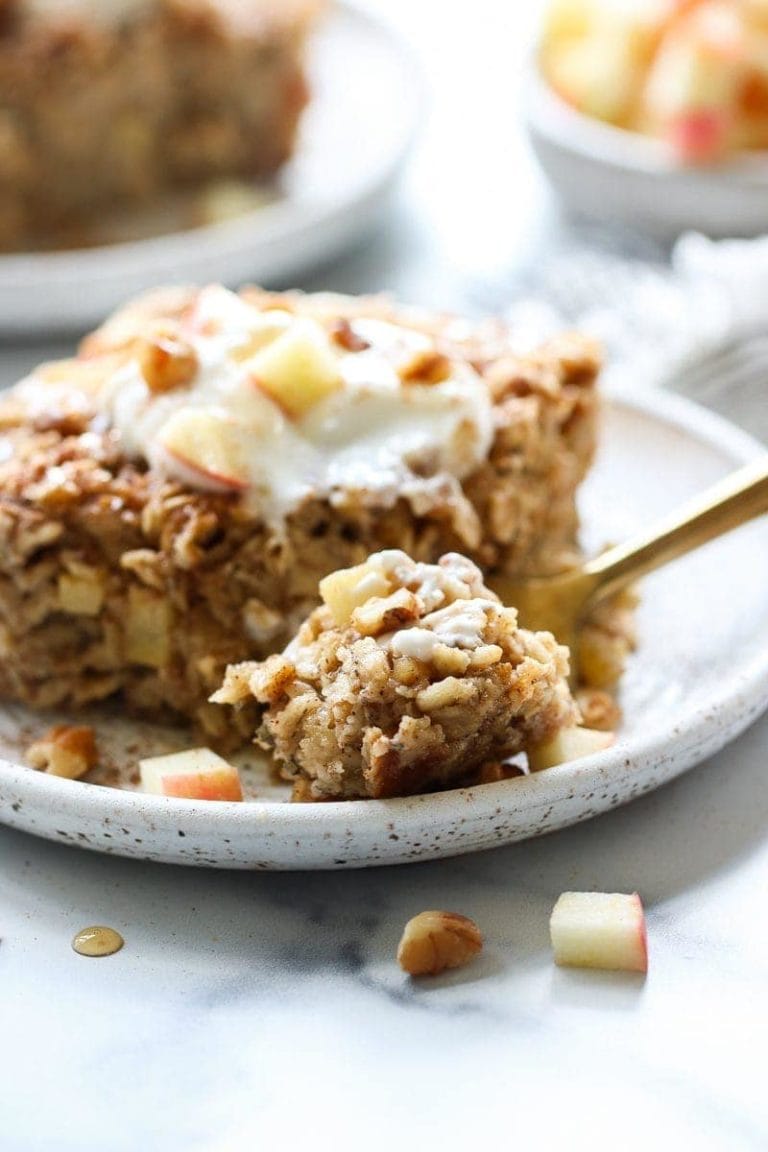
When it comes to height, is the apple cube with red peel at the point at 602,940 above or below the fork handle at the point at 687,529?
below

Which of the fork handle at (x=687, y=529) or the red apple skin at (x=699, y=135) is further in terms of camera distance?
the red apple skin at (x=699, y=135)

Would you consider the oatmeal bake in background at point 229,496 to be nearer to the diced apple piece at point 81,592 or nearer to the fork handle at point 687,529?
the diced apple piece at point 81,592

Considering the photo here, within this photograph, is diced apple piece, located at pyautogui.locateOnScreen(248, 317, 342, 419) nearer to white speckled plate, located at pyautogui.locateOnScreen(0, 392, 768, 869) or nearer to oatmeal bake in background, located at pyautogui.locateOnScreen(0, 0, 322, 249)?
white speckled plate, located at pyautogui.locateOnScreen(0, 392, 768, 869)

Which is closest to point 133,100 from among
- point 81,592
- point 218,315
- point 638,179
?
point 638,179

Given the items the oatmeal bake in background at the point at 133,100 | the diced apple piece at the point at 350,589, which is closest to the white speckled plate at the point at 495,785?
the diced apple piece at the point at 350,589

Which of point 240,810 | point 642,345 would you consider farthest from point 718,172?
point 240,810

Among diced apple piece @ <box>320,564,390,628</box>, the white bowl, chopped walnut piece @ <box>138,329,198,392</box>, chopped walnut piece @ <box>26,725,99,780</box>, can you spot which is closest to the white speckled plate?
chopped walnut piece @ <box>26,725,99,780</box>

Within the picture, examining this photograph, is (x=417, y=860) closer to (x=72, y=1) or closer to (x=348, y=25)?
(x=72, y=1)
